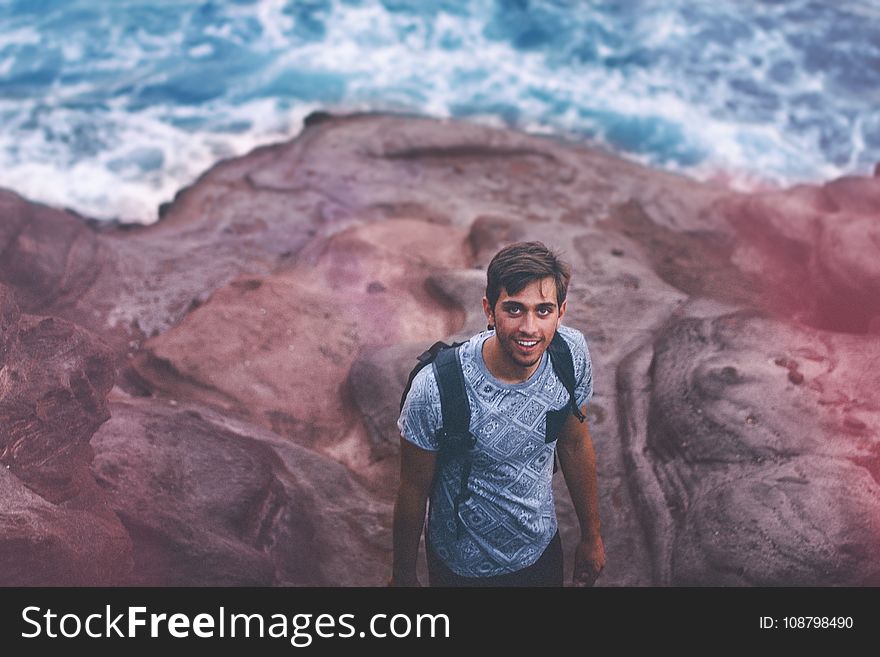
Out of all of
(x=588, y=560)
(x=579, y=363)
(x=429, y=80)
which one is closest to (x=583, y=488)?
(x=588, y=560)

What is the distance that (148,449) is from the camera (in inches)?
150

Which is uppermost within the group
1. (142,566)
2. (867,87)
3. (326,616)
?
(867,87)

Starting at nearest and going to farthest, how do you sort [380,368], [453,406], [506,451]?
[453,406] → [506,451] → [380,368]

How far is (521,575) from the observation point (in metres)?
2.72

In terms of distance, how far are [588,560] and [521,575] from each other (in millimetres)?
297

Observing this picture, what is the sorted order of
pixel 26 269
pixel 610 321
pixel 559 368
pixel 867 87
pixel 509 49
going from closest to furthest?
pixel 559 368, pixel 610 321, pixel 26 269, pixel 867 87, pixel 509 49

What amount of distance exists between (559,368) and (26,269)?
12.4 feet

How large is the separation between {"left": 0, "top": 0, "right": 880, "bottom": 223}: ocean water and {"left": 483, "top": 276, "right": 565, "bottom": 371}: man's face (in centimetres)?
480

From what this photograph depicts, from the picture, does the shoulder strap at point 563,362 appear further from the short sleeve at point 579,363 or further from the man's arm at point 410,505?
the man's arm at point 410,505

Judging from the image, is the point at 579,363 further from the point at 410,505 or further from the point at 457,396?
the point at 410,505

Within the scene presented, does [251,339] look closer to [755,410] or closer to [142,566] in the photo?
[142,566]

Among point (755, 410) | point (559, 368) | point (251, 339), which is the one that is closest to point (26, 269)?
point (251, 339)

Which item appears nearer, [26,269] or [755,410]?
[755,410]

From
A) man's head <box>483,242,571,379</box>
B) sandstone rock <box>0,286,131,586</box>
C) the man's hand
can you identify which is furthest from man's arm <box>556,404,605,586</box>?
sandstone rock <box>0,286,131,586</box>
